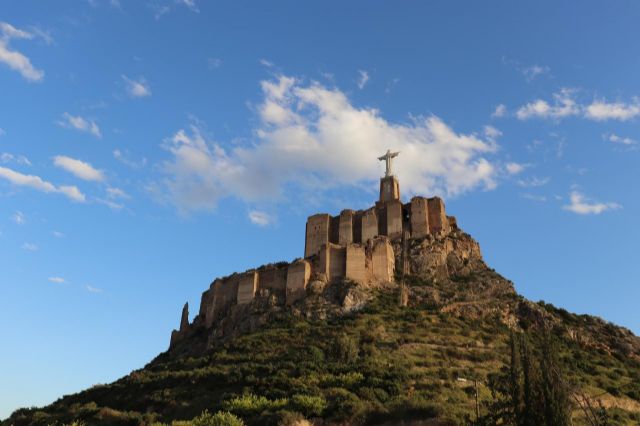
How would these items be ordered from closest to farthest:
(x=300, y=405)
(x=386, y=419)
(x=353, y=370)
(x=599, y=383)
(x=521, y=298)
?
(x=386, y=419)
(x=300, y=405)
(x=353, y=370)
(x=599, y=383)
(x=521, y=298)

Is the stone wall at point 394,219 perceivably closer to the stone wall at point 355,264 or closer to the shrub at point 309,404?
the stone wall at point 355,264

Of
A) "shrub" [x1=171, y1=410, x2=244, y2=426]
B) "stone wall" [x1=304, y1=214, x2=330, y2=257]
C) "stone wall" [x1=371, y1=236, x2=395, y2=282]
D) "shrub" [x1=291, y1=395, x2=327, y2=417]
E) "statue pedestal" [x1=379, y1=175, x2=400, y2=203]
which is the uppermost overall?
"statue pedestal" [x1=379, y1=175, x2=400, y2=203]

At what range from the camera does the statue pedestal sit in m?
55.5

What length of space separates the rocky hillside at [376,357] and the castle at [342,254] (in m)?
0.92

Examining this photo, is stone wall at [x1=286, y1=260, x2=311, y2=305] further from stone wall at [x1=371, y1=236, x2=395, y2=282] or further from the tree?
the tree

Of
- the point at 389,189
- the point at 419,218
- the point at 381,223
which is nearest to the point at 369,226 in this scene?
the point at 381,223

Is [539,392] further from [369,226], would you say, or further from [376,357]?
[369,226]

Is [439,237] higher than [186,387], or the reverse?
[439,237]

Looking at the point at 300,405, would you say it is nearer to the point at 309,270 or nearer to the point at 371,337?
the point at 371,337

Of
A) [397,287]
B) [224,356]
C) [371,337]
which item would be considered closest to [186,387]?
[224,356]

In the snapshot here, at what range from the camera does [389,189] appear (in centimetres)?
5594

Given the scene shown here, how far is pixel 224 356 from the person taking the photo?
36.9 metres

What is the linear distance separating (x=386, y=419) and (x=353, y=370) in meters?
7.48

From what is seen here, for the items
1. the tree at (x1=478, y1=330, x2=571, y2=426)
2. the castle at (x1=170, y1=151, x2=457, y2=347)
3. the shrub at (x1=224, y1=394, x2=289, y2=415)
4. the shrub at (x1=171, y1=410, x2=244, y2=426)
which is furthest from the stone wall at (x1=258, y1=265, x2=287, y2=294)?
the tree at (x1=478, y1=330, x2=571, y2=426)
